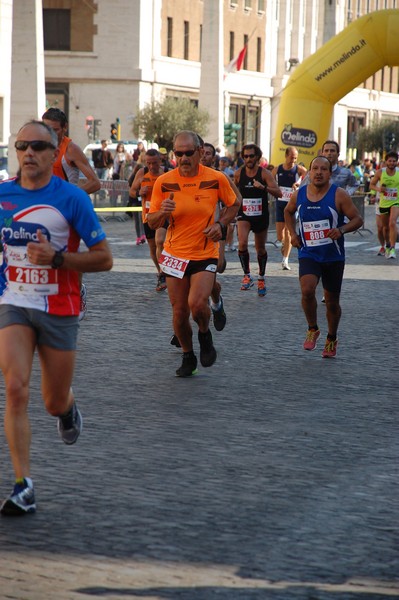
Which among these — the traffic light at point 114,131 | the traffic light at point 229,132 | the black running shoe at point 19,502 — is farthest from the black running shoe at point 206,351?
the traffic light at point 229,132

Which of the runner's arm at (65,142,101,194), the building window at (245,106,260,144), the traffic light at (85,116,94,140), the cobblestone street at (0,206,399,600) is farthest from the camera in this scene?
the building window at (245,106,260,144)

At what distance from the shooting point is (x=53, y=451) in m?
7.10

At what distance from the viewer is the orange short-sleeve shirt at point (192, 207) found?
983 cm

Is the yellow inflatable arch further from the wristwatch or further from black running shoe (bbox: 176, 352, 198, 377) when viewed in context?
the wristwatch

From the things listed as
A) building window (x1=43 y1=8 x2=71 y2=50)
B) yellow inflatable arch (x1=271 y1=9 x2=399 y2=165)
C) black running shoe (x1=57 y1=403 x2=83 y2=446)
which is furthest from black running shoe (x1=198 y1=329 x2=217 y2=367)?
building window (x1=43 y1=8 x2=71 y2=50)

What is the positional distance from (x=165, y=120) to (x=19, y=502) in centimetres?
5318

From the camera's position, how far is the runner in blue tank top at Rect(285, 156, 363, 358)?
1117 centimetres

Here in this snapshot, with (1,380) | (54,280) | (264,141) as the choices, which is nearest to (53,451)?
(54,280)

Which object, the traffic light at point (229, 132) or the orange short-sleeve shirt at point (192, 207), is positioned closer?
the orange short-sleeve shirt at point (192, 207)

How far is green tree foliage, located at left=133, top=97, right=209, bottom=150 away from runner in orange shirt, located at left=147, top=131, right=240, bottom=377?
47.1 metres

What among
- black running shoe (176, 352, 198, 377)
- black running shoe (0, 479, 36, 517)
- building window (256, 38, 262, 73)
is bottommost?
black running shoe (176, 352, 198, 377)

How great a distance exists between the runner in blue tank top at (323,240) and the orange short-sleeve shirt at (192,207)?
1.45 meters

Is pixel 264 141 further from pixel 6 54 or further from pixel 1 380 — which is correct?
→ pixel 1 380

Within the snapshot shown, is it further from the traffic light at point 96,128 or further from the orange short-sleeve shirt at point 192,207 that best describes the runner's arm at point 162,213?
the traffic light at point 96,128
